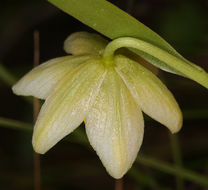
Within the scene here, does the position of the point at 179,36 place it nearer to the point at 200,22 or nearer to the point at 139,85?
the point at 200,22

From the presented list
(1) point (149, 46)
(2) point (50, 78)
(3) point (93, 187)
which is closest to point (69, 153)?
(3) point (93, 187)

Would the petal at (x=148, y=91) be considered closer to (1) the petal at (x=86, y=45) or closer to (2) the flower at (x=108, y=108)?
(2) the flower at (x=108, y=108)

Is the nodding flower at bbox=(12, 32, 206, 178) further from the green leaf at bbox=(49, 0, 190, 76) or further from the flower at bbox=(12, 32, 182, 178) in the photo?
the green leaf at bbox=(49, 0, 190, 76)

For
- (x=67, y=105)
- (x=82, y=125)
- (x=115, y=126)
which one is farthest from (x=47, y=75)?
(x=82, y=125)

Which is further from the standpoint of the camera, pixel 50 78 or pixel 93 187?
pixel 93 187

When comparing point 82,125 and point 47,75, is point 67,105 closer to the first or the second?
point 47,75

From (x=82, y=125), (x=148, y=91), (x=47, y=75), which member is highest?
(x=148, y=91)
